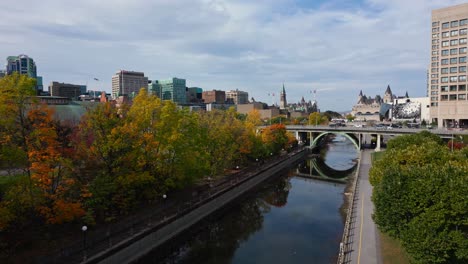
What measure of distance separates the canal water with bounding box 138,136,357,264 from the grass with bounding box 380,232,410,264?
14.6ft

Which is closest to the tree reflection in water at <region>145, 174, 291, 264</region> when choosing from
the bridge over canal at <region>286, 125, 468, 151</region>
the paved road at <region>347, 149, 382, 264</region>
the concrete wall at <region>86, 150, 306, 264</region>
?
the concrete wall at <region>86, 150, 306, 264</region>

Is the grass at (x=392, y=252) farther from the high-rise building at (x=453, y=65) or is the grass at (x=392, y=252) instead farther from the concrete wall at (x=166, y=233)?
the high-rise building at (x=453, y=65)

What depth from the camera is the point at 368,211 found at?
3406 centimetres

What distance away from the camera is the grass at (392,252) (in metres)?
22.8

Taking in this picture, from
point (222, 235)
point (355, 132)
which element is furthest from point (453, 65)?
point (222, 235)

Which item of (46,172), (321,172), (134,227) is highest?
(46,172)

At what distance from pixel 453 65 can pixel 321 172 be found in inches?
2334

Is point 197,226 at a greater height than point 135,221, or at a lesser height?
lesser

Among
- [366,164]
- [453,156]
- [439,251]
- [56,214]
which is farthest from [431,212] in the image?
[366,164]

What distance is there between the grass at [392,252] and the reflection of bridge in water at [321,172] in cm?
3715

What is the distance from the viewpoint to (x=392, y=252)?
24156mm

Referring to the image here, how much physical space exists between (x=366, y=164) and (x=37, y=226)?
192 ft

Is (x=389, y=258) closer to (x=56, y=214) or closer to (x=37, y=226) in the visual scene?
(x=56, y=214)

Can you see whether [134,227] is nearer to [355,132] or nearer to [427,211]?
[427,211]
